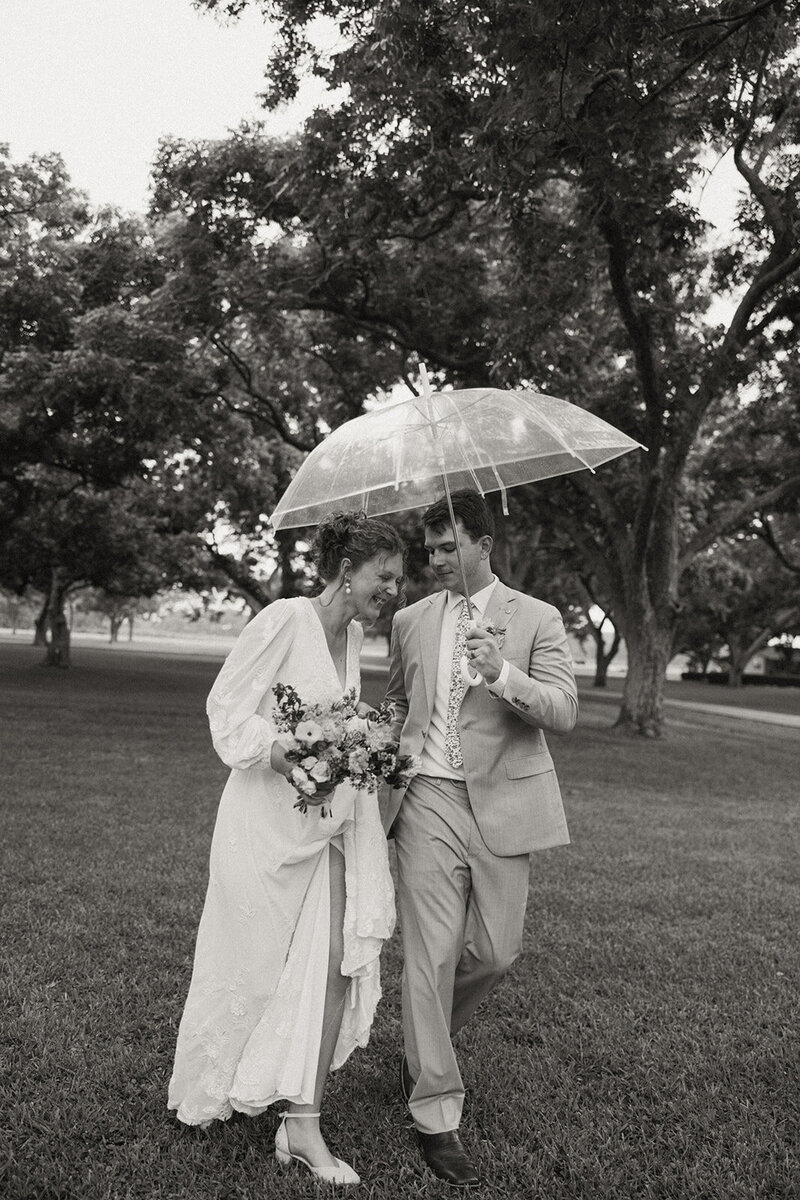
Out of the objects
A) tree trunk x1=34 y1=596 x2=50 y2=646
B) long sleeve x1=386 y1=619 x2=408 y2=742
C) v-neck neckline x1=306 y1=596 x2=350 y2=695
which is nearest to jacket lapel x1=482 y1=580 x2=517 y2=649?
long sleeve x1=386 y1=619 x2=408 y2=742

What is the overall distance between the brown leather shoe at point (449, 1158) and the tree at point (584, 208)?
20.1 ft

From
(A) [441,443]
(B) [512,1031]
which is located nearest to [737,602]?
(B) [512,1031]

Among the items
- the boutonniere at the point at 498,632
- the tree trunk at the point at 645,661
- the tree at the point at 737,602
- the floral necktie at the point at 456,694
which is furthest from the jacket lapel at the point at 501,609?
the tree at the point at 737,602

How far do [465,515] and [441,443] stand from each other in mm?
354

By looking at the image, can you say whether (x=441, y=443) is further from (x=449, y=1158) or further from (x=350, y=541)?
(x=449, y=1158)

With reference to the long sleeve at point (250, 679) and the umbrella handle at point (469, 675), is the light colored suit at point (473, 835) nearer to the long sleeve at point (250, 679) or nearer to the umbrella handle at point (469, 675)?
the umbrella handle at point (469, 675)

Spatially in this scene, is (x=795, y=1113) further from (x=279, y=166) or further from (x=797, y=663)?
(x=797, y=663)

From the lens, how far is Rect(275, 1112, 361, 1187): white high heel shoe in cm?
329

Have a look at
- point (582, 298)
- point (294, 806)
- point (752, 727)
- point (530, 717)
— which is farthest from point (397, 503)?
point (752, 727)

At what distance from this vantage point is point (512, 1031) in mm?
4672

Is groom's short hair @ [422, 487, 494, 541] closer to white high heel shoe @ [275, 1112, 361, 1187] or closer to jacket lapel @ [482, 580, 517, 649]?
jacket lapel @ [482, 580, 517, 649]

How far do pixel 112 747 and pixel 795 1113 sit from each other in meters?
11.9

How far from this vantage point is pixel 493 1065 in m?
4.27

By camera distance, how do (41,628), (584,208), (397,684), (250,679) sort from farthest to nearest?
(41,628) → (584,208) → (397,684) → (250,679)
